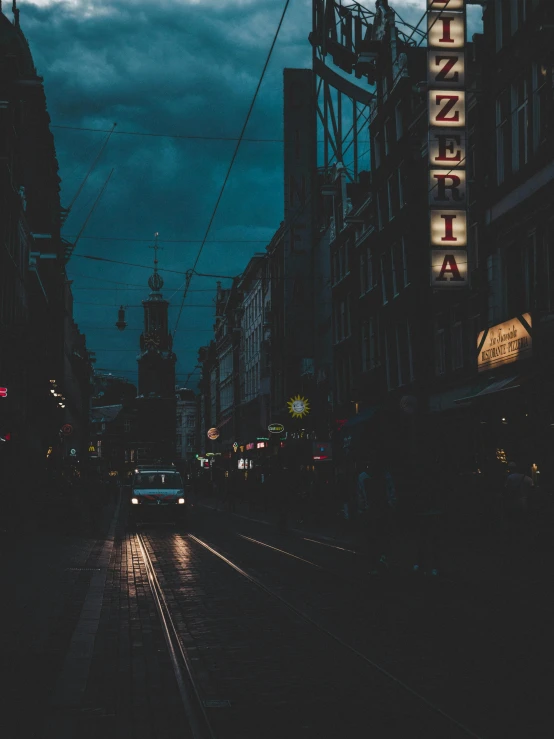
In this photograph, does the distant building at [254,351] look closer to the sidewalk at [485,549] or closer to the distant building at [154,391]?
the sidewalk at [485,549]

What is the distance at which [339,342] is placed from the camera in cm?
5272

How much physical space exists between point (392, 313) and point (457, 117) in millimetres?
13770

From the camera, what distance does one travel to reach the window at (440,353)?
35281 mm

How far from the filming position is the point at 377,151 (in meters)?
44.1

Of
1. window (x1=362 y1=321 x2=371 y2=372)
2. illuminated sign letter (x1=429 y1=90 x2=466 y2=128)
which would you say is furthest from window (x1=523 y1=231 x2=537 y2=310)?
window (x1=362 y1=321 x2=371 y2=372)

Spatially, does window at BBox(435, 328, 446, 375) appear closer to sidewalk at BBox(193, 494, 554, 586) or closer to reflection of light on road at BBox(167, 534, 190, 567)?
sidewalk at BBox(193, 494, 554, 586)

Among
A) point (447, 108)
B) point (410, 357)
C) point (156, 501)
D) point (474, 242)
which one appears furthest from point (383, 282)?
point (447, 108)

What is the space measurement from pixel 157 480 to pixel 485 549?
1748cm

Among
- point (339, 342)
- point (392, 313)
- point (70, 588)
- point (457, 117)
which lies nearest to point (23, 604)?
point (70, 588)

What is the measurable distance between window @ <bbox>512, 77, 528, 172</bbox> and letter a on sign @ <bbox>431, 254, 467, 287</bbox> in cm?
269

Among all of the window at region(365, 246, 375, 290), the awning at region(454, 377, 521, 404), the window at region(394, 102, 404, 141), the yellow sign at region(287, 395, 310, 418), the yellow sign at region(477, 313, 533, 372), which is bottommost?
the awning at region(454, 377, 521, 404)

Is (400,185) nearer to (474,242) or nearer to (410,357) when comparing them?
(410,357)

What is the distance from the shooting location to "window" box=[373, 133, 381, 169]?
43781mm

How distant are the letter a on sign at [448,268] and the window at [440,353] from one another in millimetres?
6399
